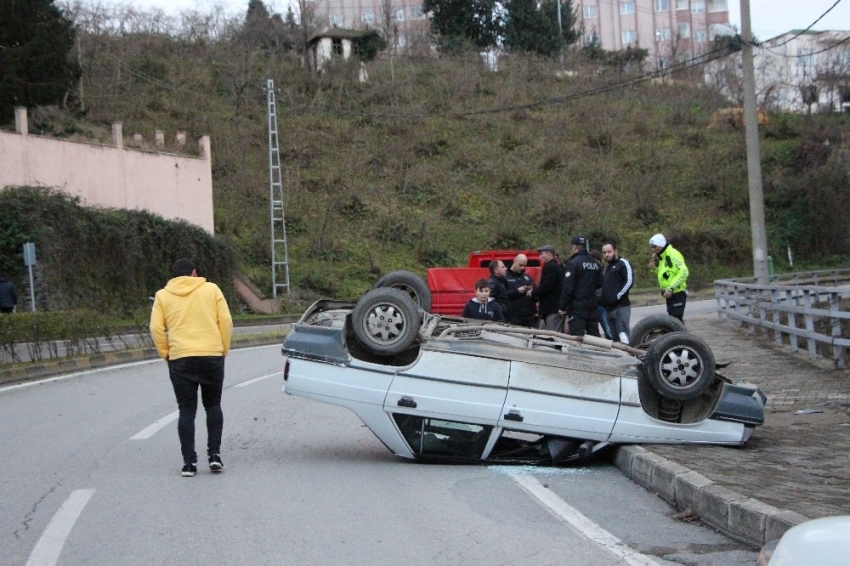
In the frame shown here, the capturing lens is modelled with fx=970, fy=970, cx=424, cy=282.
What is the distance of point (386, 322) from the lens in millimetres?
8250

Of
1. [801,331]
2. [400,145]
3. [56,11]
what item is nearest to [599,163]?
[400,145]

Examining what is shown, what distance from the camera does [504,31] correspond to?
7425 centimetres

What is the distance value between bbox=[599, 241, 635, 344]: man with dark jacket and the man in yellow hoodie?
21.3ft

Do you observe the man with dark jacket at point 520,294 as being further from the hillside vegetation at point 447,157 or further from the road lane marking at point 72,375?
the hillside vegetation at point 447,157

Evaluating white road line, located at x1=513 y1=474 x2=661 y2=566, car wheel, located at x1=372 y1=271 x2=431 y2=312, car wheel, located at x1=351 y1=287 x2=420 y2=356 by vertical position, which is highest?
car wheel, located at x1=372 y1=271 x2=431 y2=312

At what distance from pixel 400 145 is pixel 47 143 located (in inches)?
1003

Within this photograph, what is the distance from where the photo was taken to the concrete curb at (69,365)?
57.0 ft

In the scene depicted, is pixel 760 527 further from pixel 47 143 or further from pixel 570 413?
pixel 47 143

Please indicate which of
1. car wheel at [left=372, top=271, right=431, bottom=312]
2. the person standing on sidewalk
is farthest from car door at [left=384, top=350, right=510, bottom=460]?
the person standing on sidewalk

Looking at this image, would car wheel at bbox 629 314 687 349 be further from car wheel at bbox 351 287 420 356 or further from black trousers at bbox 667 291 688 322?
black trousers at bbox 667 291 688 322

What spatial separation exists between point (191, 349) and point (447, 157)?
156ft

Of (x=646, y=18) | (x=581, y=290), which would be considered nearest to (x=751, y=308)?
(x=581, y=290)

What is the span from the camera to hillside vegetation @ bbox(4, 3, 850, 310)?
45.9 m

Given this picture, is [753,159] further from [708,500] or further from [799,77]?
[799,77]
